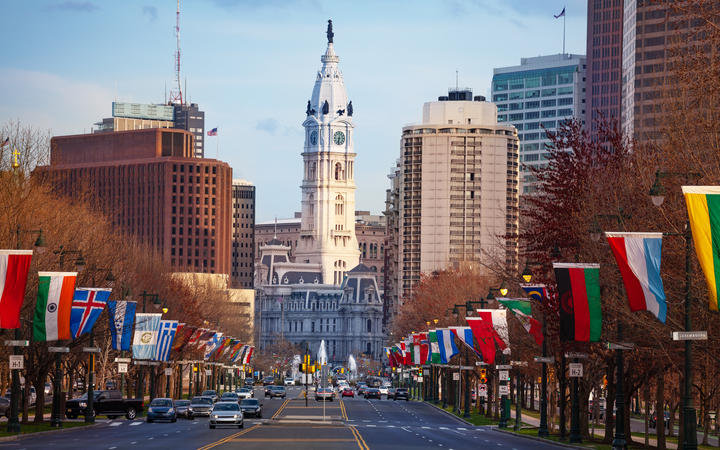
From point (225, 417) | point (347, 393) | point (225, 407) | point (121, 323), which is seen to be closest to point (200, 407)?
point (225, 407)

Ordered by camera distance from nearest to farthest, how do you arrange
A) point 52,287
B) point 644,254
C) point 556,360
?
point 644,254, point 52,287, point 556,360

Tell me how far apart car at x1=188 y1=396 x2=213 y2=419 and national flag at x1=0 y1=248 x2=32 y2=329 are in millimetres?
41610

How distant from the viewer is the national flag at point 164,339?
8388 centimetres

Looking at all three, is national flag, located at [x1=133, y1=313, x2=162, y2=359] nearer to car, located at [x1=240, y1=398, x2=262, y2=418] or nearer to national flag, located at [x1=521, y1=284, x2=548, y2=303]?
car, located at [x1=240, y1=398, x2=262, y2=418]

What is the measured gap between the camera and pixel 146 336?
272 ft

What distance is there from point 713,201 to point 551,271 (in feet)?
98.9

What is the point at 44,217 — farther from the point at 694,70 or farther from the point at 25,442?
the point at 694,70

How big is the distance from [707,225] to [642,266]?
16.1 feet

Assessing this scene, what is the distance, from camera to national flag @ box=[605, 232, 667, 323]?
132 ft

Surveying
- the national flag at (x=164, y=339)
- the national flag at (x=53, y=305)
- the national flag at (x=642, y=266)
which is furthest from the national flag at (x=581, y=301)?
the national flag at (x=164, y=339)

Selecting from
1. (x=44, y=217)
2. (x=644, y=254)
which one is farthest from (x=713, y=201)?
(x=44, y=217)

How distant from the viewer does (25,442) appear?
2136 inches

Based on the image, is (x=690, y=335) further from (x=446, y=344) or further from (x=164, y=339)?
(x=446, y=344)

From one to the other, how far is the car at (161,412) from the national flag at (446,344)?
21.5 metres
